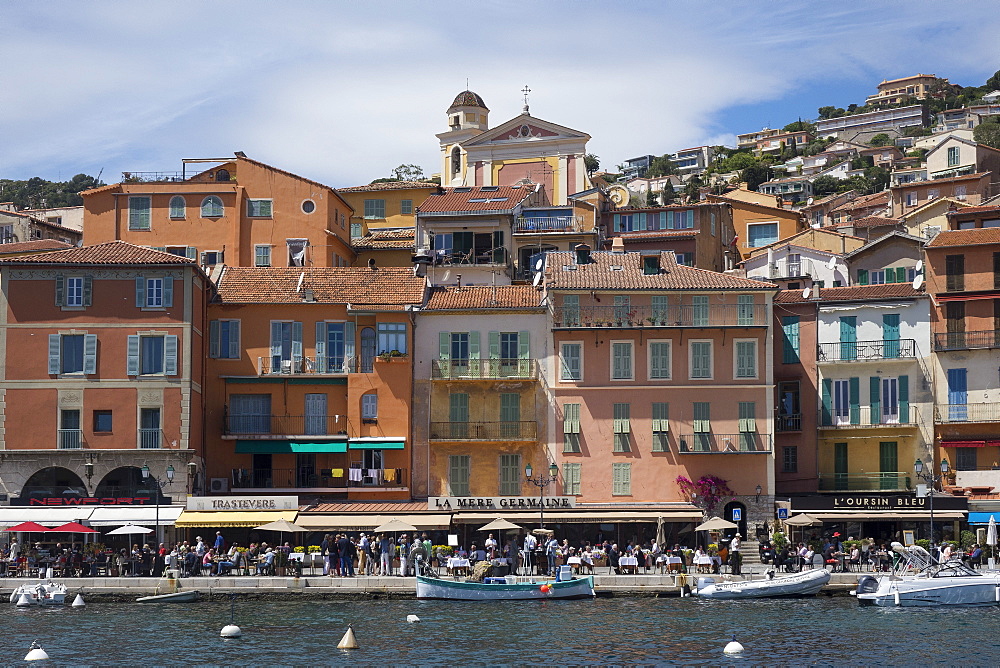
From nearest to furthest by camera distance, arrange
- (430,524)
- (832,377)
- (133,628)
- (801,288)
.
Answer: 1. (133,628)
2. (430,524)
3. (832,377)
4. (801,288)

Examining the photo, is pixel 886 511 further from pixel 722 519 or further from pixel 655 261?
pixel 655 261

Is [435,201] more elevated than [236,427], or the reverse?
[435,201]

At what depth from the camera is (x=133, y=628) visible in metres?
40.6

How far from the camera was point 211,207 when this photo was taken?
6788cm

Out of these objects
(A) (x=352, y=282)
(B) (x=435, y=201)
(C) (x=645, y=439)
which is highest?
(B) (x=435, y=201)

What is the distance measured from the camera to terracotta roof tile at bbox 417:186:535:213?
67.5 m

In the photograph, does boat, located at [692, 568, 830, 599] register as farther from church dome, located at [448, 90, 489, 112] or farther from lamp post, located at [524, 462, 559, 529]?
church dome, located at [448, 90, 489, 112]

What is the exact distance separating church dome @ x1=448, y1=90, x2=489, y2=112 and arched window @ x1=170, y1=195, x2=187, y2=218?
43511 millimetres

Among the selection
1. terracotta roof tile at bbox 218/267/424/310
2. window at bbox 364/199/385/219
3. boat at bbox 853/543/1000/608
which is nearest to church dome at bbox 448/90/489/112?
window at bbox 364/199/385/219

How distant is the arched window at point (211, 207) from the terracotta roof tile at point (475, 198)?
955cm

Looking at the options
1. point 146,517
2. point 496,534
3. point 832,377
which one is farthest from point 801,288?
point 146,517

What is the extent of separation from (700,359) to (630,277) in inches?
183

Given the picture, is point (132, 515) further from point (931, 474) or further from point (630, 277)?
point (931, 474)

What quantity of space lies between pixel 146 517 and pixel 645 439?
19526mm
